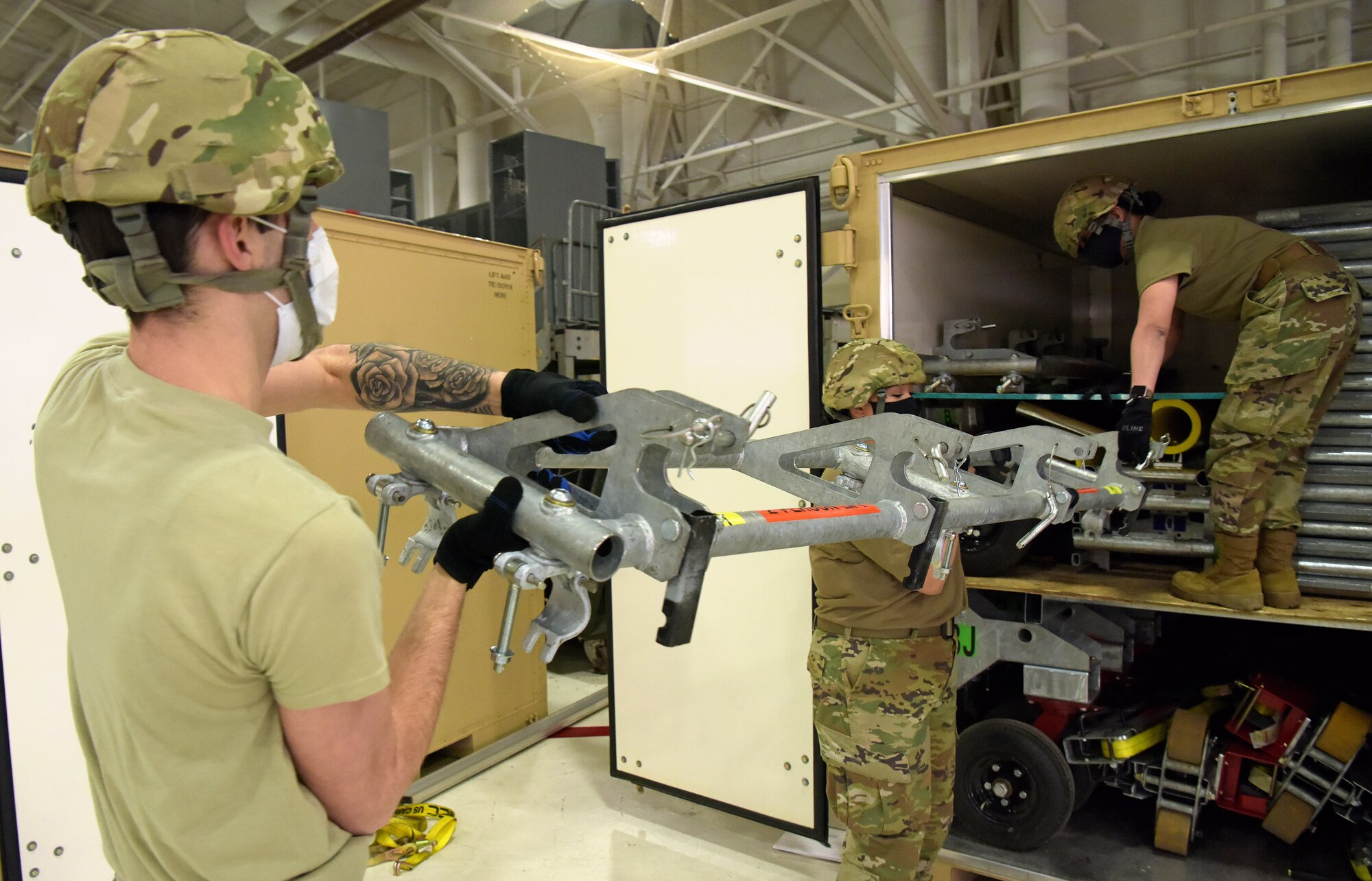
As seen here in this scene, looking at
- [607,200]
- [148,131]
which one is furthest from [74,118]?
[607,200]

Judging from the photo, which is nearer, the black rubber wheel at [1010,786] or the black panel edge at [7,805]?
the black panel edge at [7,805]

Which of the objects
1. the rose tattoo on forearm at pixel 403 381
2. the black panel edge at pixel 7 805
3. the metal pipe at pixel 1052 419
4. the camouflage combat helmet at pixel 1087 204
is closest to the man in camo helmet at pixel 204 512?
the rose tattoo on forearm at pixel 403 381

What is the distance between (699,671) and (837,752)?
872 millimetres

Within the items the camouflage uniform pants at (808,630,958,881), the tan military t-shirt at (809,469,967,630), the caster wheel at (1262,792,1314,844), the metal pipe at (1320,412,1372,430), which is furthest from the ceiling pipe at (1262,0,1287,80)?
the camouflage uniform pants at (808,630,958,881)

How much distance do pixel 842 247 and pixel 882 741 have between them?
4.98 feet

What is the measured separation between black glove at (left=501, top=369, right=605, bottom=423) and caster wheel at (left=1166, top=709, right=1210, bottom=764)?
7.79ft

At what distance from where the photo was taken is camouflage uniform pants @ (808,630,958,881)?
→ 2.34m

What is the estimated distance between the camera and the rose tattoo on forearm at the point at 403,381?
1.58 metres

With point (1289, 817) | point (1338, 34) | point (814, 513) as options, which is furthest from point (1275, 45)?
point (814, 513)

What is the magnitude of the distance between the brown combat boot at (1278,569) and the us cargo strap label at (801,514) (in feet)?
5.73

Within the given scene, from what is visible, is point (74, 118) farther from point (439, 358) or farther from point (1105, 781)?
point (1105, 781)

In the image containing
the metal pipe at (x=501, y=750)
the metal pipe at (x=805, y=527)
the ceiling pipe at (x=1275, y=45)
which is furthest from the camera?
the ceiling pipe at (x=1275, y=45)

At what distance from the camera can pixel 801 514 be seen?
1.17m

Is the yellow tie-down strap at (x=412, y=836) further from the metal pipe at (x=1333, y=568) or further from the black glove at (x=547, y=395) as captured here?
the metal pipe at (x=1333, y=568)
